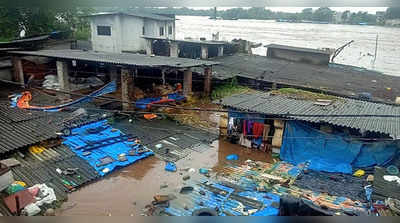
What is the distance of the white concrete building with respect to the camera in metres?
27.8

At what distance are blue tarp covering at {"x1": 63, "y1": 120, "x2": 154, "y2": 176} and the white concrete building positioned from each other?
49.6 ft

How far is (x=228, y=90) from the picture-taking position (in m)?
21.4

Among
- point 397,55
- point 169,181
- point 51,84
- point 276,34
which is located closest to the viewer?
point 169,181

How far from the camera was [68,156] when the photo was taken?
1221 centimetres

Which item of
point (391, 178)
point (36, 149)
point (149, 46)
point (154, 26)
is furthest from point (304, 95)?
point (154, 26)

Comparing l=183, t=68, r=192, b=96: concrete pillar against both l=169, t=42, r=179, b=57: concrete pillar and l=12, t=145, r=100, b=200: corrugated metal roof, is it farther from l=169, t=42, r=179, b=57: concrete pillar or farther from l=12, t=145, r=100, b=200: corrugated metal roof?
l=12, t=145, r=100, b=200: corrugated metal roof

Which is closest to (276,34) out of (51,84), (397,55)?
(397,55)

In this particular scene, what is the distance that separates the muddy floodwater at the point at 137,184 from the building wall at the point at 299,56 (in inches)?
678

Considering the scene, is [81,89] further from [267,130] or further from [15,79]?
[267,130]

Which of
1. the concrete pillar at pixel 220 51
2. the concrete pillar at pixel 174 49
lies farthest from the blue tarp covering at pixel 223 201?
the concrete pillar at pixel 220 51

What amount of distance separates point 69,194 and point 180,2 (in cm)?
1109

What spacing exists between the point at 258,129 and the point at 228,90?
7.74 m

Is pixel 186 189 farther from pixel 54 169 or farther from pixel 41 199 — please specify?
pixel 54 169

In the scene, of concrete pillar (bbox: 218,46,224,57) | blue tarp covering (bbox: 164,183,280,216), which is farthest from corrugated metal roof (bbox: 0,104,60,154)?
concrete pillar (bbox: 218,46,224,57)
